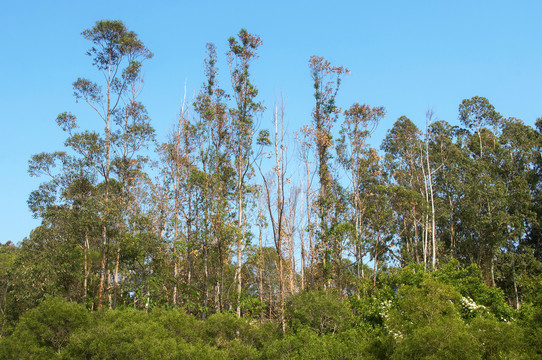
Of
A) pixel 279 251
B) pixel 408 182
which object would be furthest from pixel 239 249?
pixel 408 182

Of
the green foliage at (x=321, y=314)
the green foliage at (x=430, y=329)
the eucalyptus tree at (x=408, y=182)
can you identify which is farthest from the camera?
the eucalyptus tree at (x=408, y=182)

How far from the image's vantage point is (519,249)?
2303cm

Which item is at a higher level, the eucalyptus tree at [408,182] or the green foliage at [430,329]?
the eucalyptus tree at [408,182]

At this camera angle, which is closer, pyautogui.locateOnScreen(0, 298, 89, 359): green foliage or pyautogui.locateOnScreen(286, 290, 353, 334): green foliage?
pyautogui.locateOnScreen(0, 298, 89, 359): green foliage

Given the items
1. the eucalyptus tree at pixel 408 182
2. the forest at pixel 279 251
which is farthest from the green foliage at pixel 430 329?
the eucalyptus tree at pixel 408 182

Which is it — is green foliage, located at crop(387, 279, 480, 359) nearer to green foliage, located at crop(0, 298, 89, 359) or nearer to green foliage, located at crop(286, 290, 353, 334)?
green foliage, located at crop(286, 290, 353, 334)

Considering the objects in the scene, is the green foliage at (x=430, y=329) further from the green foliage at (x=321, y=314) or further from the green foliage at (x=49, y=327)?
the green foliage at (x=49, y=327)

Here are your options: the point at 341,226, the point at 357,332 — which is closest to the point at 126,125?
the point at 341,226

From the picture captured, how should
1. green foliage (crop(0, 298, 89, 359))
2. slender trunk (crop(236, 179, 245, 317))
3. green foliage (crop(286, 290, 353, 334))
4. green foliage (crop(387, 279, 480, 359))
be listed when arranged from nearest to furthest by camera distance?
1. green foliage (crop(387, 279, 480, 359))
2. green foliage (crop(0, 298, 89, 359))
3. green foliage (crop(286, 290, 353, 334))
4. slender trunk (crop(236, 179, 245, 317))

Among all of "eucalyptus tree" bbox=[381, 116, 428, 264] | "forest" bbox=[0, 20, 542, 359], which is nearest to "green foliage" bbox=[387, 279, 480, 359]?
"forest" bbox=[0, 20, 542, 359]

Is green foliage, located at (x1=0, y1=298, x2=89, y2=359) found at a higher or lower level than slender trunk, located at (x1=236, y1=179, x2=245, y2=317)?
lower

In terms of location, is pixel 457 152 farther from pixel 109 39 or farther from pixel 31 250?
pixel 31 250

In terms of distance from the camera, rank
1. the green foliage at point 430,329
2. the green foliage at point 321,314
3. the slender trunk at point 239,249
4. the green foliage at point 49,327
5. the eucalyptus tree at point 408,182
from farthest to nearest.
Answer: the eucalyptus tree at point 408,182 → the slender trunk at point 239,249 → the green foliage at point 321,314 → the green foliage at point 49,327 → the green foliage at point 430,329

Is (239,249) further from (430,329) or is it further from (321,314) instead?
(430,329)
